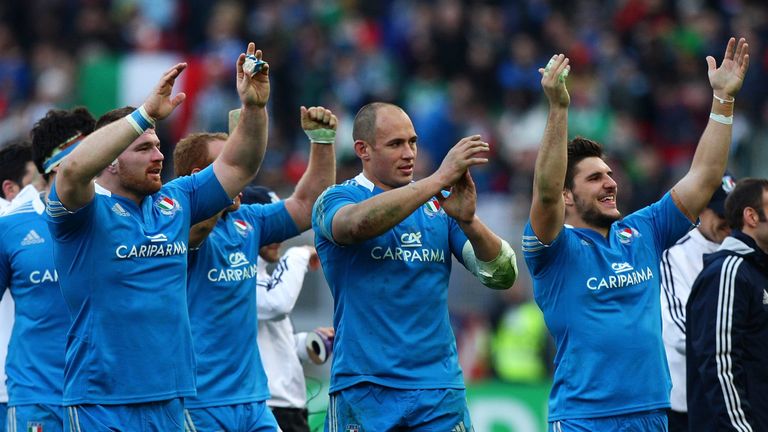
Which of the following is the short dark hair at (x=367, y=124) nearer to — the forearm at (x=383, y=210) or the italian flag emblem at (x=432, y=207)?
the italian flag emblem at (x=432, y=207)

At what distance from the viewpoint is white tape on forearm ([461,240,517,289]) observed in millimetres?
7133

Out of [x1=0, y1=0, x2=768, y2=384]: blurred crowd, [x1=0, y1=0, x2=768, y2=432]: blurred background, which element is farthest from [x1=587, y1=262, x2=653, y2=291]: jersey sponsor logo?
[x1=0, y1=0, x2=768, y2=384]: blurred crowd

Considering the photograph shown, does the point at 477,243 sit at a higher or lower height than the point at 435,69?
higher

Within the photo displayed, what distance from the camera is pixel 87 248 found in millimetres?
6871

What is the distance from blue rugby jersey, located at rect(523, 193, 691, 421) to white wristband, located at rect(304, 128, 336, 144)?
5.04ft

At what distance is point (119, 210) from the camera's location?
276 inches

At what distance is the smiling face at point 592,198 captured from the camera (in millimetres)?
7809

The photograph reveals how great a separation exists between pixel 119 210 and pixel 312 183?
1.74m

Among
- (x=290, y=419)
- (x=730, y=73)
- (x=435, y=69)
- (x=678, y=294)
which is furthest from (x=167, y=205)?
(x=435, y=69)

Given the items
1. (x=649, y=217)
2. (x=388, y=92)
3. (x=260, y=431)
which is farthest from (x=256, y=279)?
(x=388, y=92)

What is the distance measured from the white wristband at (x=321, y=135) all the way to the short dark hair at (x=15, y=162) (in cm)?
227

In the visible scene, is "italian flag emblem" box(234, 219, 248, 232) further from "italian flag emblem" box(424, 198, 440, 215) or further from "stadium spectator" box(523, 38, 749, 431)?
"stadium spectator" box(523, 38, 749, 431)

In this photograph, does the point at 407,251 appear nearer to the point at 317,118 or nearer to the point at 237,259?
the point at 317,118

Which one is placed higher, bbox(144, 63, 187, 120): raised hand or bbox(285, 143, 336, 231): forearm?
bbox(144, 63, 187, 120): raised hand
